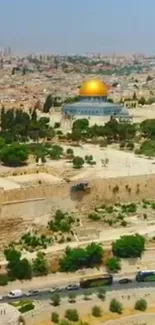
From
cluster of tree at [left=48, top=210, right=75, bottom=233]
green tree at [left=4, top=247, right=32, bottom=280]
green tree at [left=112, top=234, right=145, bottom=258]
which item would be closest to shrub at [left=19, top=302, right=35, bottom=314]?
green tree at [left=4, top=247, right=32, bottom=280]

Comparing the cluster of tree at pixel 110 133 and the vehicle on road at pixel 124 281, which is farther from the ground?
the cluster of tree at pixel 110 133

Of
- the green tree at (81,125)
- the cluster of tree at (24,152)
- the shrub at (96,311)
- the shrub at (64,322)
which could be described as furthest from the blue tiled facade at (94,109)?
the shrub at (64,322)

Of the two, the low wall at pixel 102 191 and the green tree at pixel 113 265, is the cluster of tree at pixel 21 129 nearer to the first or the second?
the low wall at pixel 102 191

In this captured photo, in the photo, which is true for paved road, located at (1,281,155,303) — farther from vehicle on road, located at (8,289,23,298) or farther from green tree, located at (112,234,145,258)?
green tree, located at (112,234,145,258)

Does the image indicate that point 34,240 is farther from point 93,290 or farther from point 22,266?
point 93,290

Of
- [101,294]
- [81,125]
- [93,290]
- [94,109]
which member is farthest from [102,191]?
[94,109]

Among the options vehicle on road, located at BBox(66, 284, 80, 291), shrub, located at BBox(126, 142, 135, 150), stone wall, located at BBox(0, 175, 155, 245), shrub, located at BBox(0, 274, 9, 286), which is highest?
shrub, located at BBox(126, 142, 135, 150)
